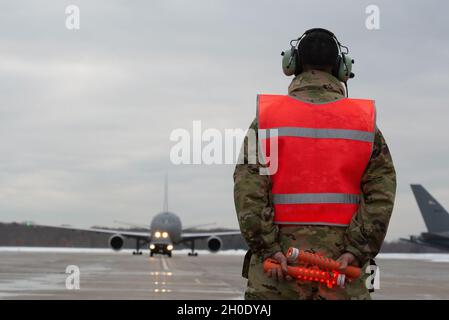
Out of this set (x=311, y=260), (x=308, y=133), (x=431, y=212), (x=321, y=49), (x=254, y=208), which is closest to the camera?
(x=311, y=260)

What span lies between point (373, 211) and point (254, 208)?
0.72m

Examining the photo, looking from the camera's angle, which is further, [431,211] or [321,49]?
[431,211]

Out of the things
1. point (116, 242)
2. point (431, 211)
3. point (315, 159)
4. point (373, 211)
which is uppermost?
point (431, 211)

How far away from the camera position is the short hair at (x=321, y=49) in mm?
5066

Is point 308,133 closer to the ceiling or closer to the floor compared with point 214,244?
closer to the ceiling

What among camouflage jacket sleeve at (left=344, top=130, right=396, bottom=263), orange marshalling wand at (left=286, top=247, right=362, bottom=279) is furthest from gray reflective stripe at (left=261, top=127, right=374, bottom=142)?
orange marshalling wand at (left=286, top=247, right=362, bottom=279)

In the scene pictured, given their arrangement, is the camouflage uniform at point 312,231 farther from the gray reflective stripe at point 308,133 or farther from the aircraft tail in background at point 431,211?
the aircraft tail in background at point 431,211

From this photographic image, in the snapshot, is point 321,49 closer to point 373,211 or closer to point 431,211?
point 373,211

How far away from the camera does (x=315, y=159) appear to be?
4730 millimetres

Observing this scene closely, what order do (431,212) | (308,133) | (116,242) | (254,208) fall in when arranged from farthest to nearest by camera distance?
(431,212) → (116,242) → (308,133) → (254,208)

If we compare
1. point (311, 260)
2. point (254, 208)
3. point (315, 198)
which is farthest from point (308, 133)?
point (311, 260)

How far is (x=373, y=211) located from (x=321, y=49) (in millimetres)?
1149
